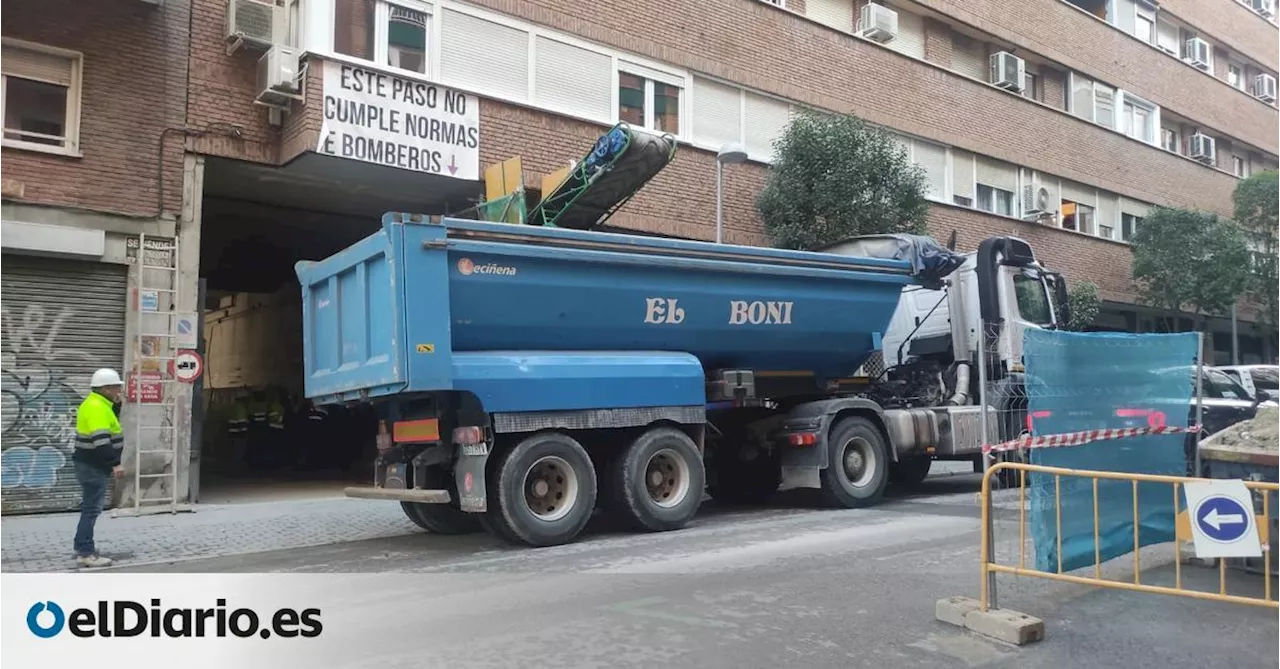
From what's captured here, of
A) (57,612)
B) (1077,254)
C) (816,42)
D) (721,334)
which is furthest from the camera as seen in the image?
(1077,254)

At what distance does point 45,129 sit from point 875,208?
11.3 meters

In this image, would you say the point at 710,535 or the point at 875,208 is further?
the point at 875,208

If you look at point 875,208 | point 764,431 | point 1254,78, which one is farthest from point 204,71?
point 1254,78

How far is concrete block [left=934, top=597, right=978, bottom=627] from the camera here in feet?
17.8

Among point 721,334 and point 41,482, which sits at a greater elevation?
point 721,334

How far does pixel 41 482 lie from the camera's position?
1073 cm

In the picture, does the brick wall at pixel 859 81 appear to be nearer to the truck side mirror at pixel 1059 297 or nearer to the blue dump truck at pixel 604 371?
the blue dump truck at pixel 604 371

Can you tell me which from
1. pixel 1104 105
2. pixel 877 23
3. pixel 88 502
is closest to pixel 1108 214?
pixel 1104 105

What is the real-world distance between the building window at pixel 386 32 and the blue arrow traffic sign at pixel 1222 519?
10.5m

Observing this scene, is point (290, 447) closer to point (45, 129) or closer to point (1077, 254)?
point (45, 129)

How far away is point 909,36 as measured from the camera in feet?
66.5

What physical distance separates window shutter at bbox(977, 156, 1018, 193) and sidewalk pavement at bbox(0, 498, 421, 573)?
15422 mm

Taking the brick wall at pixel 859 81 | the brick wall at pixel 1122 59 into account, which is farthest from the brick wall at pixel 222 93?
the brick wall at pixel 1122 59

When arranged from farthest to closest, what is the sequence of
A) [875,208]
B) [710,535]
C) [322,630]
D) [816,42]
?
[816,42] < [875,208] < [710,535] < [322,630]
